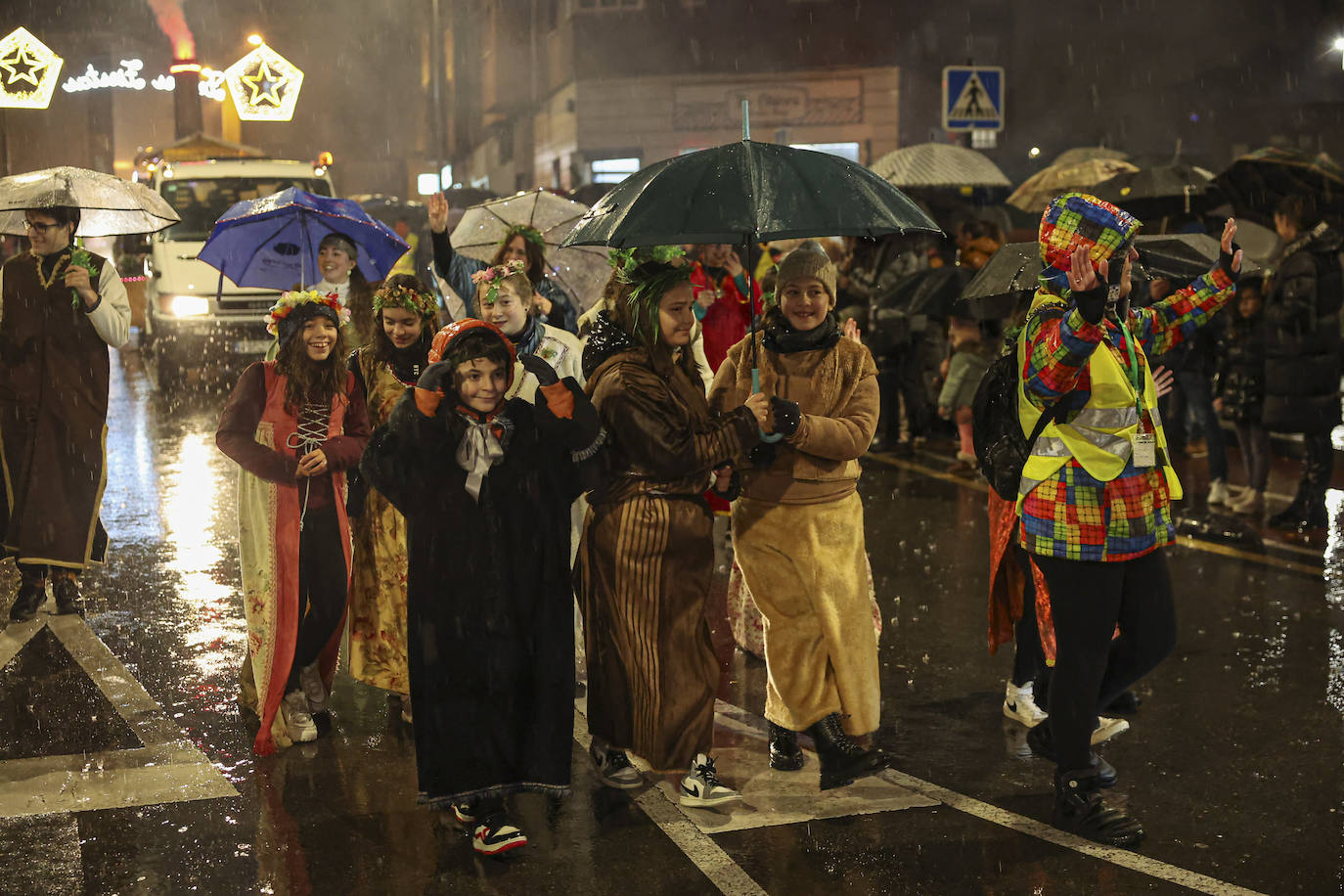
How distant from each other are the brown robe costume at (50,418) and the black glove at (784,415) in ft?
13.5

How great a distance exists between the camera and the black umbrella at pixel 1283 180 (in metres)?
8.88

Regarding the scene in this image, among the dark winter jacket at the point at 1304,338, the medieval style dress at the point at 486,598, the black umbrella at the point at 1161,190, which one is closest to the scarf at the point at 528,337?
the medieval style dress at the point at 486,598

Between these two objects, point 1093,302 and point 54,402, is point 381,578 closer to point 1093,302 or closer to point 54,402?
point 54,402

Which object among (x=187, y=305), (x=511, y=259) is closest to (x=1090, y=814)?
(x=511, y=259)

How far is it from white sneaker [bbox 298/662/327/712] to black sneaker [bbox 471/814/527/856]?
1.54 metres

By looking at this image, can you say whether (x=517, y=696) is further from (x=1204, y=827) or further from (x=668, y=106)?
(x=668, y=106)

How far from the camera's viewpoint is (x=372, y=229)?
6.98 metres

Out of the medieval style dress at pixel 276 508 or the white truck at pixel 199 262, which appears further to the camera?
the white truck at pixel 199 262

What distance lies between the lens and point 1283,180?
9.25m

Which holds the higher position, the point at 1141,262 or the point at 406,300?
the point at 1141,262

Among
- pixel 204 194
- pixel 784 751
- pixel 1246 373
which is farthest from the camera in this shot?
pixel 204 194

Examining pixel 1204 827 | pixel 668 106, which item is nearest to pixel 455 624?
pixel 1204 827

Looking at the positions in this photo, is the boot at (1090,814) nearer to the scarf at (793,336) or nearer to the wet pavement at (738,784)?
the wet pavement at (738,784)

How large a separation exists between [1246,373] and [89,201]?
7.07 m
